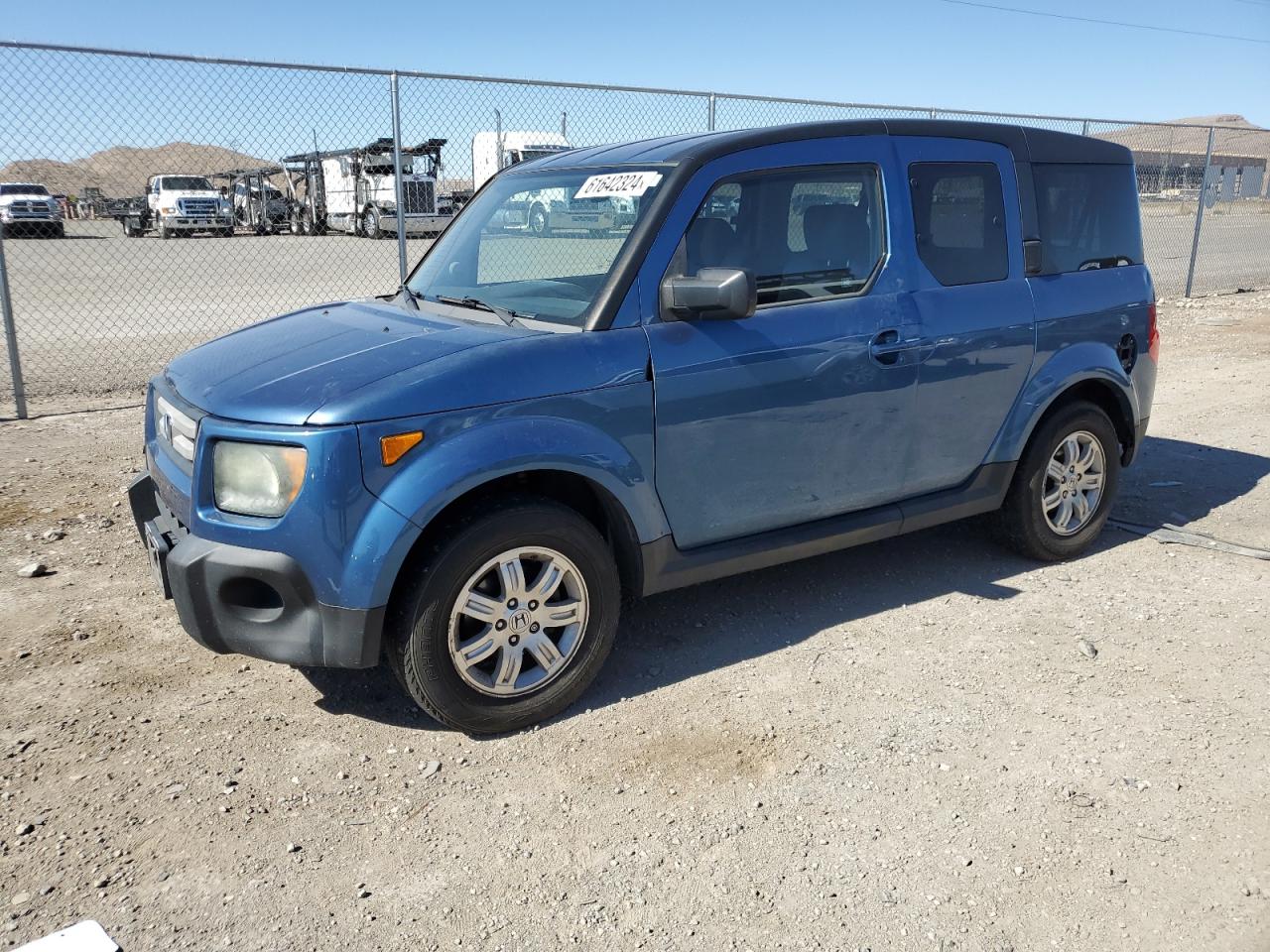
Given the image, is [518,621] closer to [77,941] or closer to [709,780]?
[709,780]

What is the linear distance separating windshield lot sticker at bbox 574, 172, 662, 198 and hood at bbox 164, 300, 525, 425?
0.70 metres

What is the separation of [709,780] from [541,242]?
2.38 metres

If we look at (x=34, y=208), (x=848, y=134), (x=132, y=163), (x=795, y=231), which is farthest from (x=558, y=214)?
(x=34, y=208)

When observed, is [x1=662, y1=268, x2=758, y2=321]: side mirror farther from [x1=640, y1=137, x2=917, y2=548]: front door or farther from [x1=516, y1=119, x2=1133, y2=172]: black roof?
[x1=516, y1=119, x2=1133, y2=172]: black roof

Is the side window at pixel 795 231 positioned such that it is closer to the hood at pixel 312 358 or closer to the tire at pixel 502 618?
the hood at pixel 312 358

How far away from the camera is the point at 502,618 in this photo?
3.37m

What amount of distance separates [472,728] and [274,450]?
113 centimetres

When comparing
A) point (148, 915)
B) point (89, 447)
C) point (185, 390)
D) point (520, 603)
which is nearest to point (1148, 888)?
point (520, 603)

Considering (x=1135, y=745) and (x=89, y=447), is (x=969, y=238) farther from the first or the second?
(x=89, y=447)

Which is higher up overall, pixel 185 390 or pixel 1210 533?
pixel 185 390

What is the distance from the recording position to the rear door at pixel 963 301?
429 centimetres

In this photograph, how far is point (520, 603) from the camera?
11.1ft

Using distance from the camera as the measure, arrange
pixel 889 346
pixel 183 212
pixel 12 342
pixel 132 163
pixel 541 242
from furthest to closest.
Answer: pixel 183 212, pixel 132 163, pixel 12 342, pixel 541 242, pixel 889 346

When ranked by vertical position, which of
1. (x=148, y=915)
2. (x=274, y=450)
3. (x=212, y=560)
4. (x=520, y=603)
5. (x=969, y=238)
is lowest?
(x=148, y=915)
